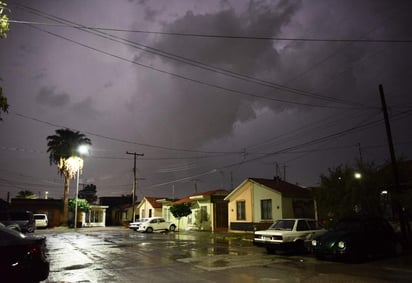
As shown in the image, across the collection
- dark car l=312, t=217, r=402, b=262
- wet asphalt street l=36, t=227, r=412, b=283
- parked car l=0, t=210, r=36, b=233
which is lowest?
wet asphalt street l=36, t=227, r=412, b=283

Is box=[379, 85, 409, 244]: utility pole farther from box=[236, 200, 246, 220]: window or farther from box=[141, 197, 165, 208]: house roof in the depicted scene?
box=[141, 197, 165, 208]: house roof

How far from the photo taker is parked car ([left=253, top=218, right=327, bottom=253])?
15.7 metres

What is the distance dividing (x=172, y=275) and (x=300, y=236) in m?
→ 7.72

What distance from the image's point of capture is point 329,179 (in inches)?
811

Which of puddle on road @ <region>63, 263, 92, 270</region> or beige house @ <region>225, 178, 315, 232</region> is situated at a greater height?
beige house @ <region>225, 178, 315, 232</region>

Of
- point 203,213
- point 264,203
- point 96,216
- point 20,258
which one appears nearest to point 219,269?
point 20,258

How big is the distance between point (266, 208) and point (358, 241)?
15774 millimetres

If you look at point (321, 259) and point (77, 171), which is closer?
point (321, 259)

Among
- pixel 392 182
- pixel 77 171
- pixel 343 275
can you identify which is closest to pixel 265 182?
pixel 392 182

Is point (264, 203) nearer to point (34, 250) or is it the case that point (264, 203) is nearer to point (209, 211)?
point (209, 211)

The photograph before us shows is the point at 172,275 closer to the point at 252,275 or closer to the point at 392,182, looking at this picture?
the point at 252,275

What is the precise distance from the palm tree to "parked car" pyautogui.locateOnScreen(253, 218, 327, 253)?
38.4 m

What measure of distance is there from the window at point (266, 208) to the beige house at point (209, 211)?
7327 millimetres

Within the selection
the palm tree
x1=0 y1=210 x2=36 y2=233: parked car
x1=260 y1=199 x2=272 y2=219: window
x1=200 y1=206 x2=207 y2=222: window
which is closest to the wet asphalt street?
x1=260 y1=199 x2=272 y2=219: window
